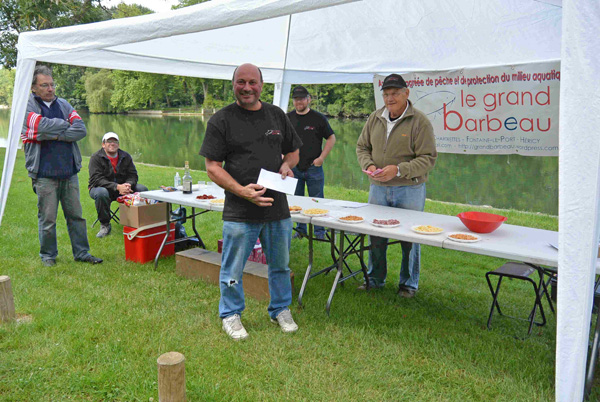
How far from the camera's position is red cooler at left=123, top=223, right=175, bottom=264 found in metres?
4.64

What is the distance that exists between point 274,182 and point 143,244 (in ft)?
7.95

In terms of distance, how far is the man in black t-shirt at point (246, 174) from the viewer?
279cm

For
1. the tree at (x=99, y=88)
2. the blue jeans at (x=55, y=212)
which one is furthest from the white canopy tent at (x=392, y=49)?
the tree at (x=99, y=88)

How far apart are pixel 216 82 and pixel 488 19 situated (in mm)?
42789

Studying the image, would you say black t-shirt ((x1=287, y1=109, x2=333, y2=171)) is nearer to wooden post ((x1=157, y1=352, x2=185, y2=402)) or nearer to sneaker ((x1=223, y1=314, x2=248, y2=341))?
sneaker ((x1=223, y1=314, x2=248, y2=341))

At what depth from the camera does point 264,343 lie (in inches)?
117

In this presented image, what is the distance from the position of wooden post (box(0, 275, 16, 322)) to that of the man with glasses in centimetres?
133

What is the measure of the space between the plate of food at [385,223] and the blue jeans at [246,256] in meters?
0.61

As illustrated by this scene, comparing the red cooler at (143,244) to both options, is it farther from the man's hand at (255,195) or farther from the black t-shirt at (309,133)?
the man's hand at (255,195)

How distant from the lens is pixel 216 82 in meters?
44.6

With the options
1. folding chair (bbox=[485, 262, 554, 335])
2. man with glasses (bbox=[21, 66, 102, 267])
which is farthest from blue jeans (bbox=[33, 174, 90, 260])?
folding chair (bbox=[485, 262, 554, 335])

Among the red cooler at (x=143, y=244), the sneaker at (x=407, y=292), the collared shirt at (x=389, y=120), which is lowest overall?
the sneaker at (x=407, y=292)

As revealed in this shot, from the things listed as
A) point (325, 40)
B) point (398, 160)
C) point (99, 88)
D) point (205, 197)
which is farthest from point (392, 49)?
point (99, 88)

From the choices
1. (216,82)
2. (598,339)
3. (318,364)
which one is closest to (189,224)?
(318,364)
